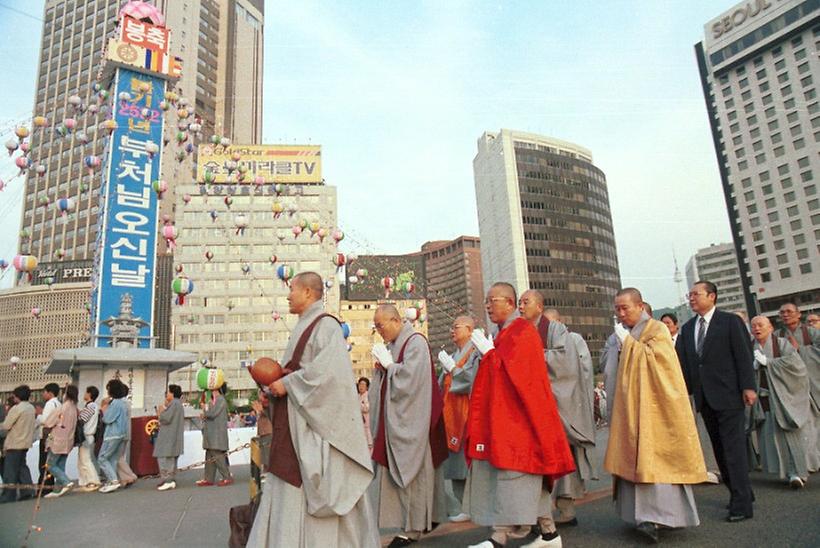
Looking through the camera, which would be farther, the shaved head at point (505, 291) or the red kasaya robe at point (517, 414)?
the shaved head at point (505, 291)

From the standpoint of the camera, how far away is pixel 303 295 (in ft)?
12.5

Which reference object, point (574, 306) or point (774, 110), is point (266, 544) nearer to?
point (574, 306)

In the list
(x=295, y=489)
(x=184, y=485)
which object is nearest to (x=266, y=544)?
(x=295, y=489)

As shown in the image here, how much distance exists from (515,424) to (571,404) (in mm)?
1126

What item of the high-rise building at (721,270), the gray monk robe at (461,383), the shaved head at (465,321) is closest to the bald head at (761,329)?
the shaved head at (465,321)

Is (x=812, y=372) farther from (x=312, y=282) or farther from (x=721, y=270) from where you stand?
(x=721, y=270)

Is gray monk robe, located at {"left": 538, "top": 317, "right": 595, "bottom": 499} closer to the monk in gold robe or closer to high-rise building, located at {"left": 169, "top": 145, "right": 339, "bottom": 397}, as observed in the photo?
the monk in gold robe

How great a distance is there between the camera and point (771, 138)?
71.9 metres

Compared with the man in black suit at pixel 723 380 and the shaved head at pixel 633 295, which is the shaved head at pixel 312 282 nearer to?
the shaved head at pixel 633 295

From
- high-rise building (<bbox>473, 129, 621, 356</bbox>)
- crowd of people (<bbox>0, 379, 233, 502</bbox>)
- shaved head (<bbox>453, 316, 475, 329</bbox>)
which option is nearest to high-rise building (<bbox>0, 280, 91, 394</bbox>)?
high-rise building (<bbox>473, 129, 621, 356</bbox>)

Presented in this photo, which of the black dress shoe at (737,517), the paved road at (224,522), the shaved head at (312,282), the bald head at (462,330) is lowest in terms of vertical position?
the paved road at (224,522)

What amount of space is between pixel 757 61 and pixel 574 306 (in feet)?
130

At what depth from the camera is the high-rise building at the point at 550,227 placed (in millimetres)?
78800

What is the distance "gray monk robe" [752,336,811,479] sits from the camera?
5707 millimetres
